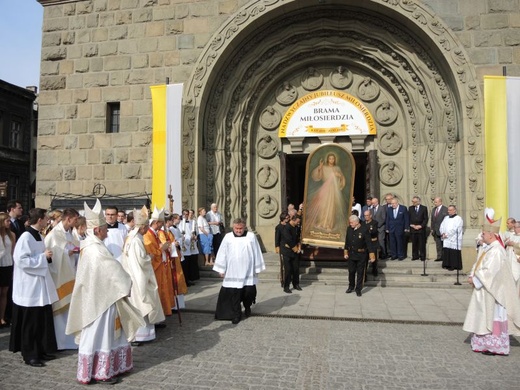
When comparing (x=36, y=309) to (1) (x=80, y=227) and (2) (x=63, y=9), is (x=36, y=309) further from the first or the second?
(2) (x=63, y=9)

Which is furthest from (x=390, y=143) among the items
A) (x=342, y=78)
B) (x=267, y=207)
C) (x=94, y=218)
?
(x=94, y=218)

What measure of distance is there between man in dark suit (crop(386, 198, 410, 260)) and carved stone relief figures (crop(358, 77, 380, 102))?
353cm

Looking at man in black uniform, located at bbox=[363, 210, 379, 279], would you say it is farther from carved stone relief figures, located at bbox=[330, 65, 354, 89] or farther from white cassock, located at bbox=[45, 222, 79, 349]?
white cassock, located at bbox=[45, 222, 79, 349]

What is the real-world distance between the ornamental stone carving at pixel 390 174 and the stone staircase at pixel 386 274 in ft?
8.22

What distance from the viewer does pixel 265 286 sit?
10.3m

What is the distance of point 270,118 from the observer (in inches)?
545

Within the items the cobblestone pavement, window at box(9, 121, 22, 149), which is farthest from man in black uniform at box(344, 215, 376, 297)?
window at box(9, 121, 22, 149)

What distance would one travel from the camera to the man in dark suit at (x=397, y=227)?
1142 centimetres

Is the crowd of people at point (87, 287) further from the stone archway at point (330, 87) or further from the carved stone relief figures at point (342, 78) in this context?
the carved stone relief figures at point (342, 78)

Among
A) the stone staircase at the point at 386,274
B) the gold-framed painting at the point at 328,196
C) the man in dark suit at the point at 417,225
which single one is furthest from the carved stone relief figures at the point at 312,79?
the stone staircase at the point at 386,274

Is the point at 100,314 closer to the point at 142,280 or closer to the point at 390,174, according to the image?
the point at 142,280

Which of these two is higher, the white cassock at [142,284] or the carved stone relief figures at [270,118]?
the carved stone relief figures at [270,118]

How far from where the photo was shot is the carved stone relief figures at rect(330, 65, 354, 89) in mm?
13406

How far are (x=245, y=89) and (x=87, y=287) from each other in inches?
389
